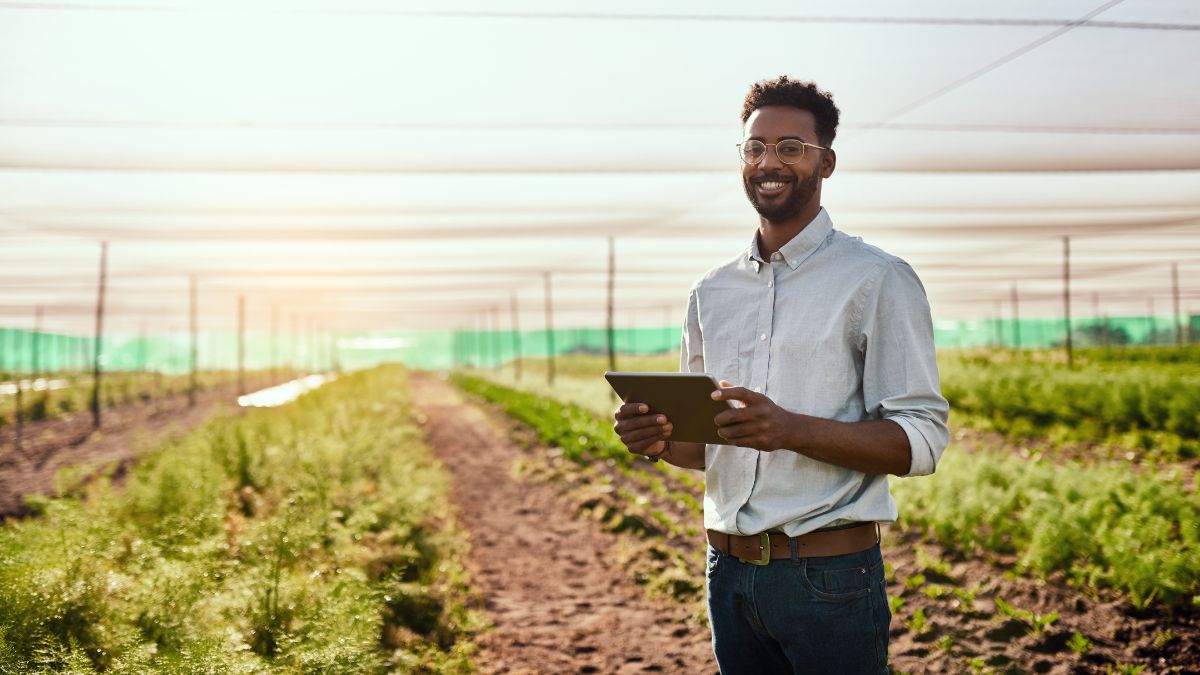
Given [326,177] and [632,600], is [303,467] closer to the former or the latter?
[632,600]

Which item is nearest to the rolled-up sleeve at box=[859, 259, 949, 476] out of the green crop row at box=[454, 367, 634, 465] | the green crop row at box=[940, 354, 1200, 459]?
the green crop row at box=[454, 367, 634, 465]

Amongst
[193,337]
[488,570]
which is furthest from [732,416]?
[193,337]

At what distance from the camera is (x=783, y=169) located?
178cm

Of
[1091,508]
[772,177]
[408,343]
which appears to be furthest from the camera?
[408,343]

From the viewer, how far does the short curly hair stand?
1808mm

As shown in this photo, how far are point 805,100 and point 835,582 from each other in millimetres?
993

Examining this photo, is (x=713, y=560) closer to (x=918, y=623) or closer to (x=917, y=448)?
(x=917, y=448)

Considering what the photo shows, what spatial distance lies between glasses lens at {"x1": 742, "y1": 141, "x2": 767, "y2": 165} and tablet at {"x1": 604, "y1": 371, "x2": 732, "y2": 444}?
50 cm

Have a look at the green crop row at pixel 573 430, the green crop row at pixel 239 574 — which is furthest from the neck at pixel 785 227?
the green crop row at pixel 573 430

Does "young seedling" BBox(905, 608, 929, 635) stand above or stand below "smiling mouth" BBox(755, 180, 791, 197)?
below

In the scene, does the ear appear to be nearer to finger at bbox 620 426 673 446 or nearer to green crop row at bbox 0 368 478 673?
finger at bbox 620 426 673 446

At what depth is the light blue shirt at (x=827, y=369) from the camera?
1666 millimetres

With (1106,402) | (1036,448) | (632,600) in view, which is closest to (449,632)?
(632,600)

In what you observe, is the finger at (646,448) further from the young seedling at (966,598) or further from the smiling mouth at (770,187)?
the young seedling at (966,598)
